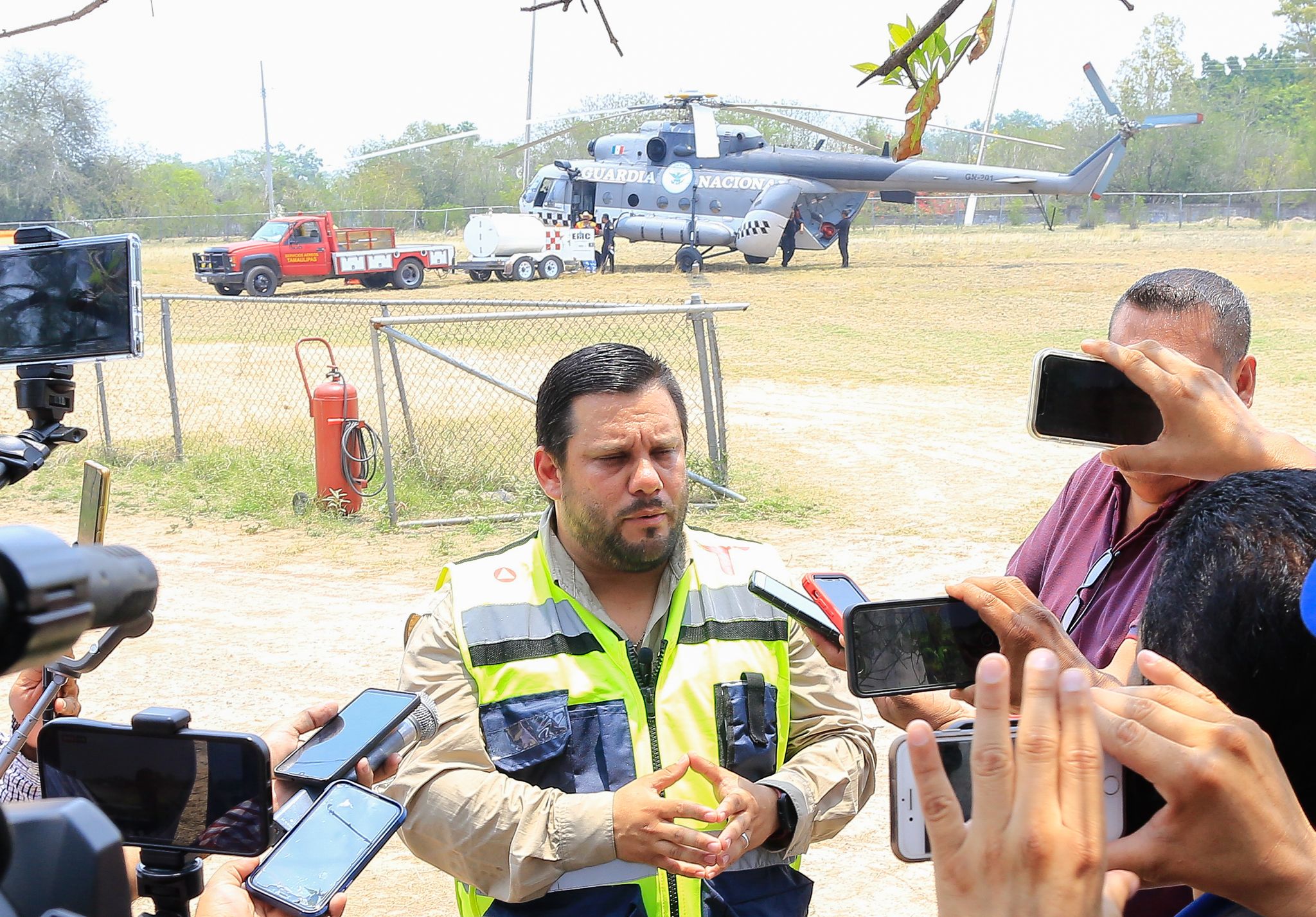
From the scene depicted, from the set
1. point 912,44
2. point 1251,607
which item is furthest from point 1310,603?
point 912,44

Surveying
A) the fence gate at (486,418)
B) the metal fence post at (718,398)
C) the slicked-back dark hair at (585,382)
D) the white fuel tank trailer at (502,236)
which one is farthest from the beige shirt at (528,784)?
the white fuel tank trailer at (502,236)

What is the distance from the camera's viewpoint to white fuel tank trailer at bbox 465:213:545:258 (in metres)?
31.7

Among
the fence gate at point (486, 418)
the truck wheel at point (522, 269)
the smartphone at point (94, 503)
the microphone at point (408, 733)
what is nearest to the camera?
the microphone at point (408, 733)

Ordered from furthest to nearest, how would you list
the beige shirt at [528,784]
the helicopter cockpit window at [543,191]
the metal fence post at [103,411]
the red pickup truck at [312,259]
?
the helicopter cockpit window at [543,191] → the red pickup truck at [312,259] → the metal fence post at [103,411] → the beige shirt at [528,784]

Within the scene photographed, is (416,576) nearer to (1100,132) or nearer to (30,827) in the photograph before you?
(30,827)

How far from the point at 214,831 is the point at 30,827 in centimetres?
76

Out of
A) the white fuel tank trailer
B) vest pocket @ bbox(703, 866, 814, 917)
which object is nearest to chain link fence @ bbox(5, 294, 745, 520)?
vest pocket @ bbox(703, 866, 814, 917)

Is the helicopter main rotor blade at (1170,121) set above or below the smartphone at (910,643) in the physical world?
above

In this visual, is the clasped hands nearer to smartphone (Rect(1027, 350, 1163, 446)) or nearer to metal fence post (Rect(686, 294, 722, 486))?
smartphone (Rect(1027, 350, 1163, 446))

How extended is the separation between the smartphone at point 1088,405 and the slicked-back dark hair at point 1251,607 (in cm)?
49

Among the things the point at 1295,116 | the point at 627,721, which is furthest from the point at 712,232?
the point at 1295,116

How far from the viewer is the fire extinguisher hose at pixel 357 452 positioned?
9.41 metres

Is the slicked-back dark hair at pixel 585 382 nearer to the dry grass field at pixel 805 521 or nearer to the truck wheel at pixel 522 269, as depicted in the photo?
the dry grass field at pixel 805 521

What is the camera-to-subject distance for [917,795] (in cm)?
126
